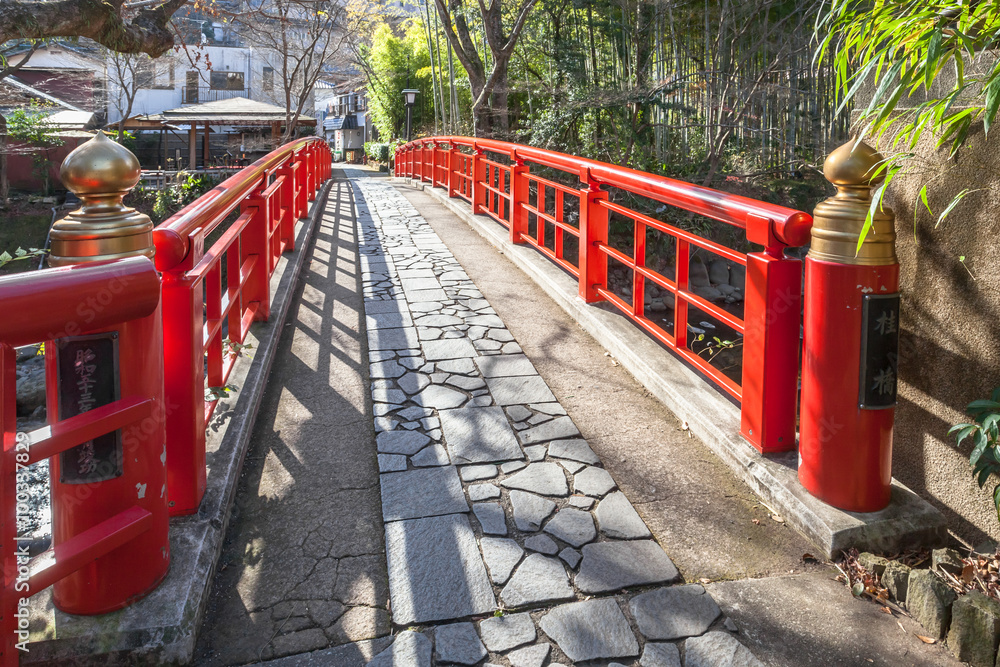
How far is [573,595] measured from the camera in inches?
84.2

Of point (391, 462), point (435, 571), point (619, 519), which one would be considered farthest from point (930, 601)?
point (391, 462)

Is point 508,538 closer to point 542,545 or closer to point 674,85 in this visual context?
point 542,545

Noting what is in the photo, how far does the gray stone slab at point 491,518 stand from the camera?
2475mm

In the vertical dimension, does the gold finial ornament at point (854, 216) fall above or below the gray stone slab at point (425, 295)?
above

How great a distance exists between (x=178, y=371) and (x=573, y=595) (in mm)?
1371

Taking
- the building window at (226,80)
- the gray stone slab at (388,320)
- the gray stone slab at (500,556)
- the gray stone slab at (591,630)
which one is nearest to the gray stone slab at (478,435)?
the gray stone slab at (500,556)

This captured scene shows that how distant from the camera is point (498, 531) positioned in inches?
97.1

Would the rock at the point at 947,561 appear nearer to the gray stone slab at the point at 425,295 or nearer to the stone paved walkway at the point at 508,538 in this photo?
the stone paved walkway at the point at 508,538

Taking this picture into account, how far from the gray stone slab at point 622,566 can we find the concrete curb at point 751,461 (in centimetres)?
49

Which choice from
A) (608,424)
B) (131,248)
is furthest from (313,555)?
(608,424)

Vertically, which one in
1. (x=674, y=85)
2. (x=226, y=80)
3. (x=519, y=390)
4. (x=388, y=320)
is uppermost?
(x=226, y=80)

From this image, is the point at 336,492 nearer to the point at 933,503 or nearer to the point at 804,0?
the point at 933,503

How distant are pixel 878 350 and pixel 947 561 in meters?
0.64

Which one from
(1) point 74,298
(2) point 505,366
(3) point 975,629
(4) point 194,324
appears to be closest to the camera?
(1) point 74,298
